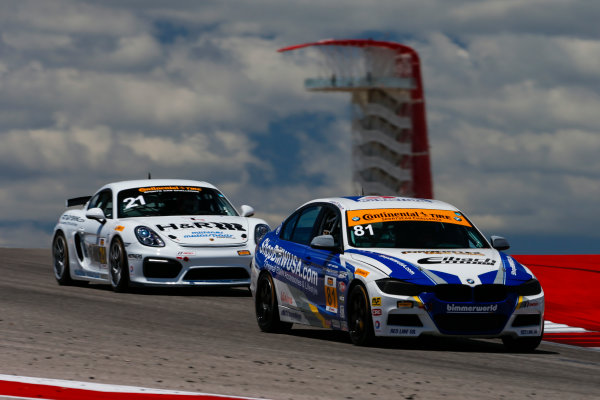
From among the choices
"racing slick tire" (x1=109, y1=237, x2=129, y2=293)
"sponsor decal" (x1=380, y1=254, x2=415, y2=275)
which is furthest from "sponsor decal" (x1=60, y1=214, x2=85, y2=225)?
"sponsor decal" (x1=380, y1=254, x2=415, y2=275)

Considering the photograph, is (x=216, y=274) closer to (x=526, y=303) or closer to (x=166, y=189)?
(x=166, y=189)

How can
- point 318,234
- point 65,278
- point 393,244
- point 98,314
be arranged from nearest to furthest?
point 393,244
point 318,234
point 98,314
point 65,278

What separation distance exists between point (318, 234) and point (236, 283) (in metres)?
4.13

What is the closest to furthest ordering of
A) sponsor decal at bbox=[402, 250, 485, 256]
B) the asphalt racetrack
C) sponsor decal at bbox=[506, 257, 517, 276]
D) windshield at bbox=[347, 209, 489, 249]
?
1. the asphalt racetrack
2. sponsor decal at bbox=[506, 257, 517, 276]
3. sponsor decal at bbox=[402, 250, 485, 256]
4. windshield at bbox=[347, 209, 489, 249]

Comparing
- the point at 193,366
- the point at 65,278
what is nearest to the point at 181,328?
the point at 193,366

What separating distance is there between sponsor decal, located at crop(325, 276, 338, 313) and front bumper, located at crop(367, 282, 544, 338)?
2.11 ft

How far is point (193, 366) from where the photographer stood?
24.6 ft

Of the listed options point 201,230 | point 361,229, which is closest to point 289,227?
point 361,229

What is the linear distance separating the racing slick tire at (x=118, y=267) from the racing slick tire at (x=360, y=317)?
228 inches

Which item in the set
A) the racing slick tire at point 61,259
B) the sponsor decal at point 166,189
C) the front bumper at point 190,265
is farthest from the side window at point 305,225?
the racing slick tire at point 61,259

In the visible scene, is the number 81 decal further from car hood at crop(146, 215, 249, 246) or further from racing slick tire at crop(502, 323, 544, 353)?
car hood at crop(146, 215, 249, 246)

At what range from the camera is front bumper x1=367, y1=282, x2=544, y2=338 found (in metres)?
8.56

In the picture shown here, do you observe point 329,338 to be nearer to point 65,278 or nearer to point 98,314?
point 98,314

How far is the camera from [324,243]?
30.5ft
